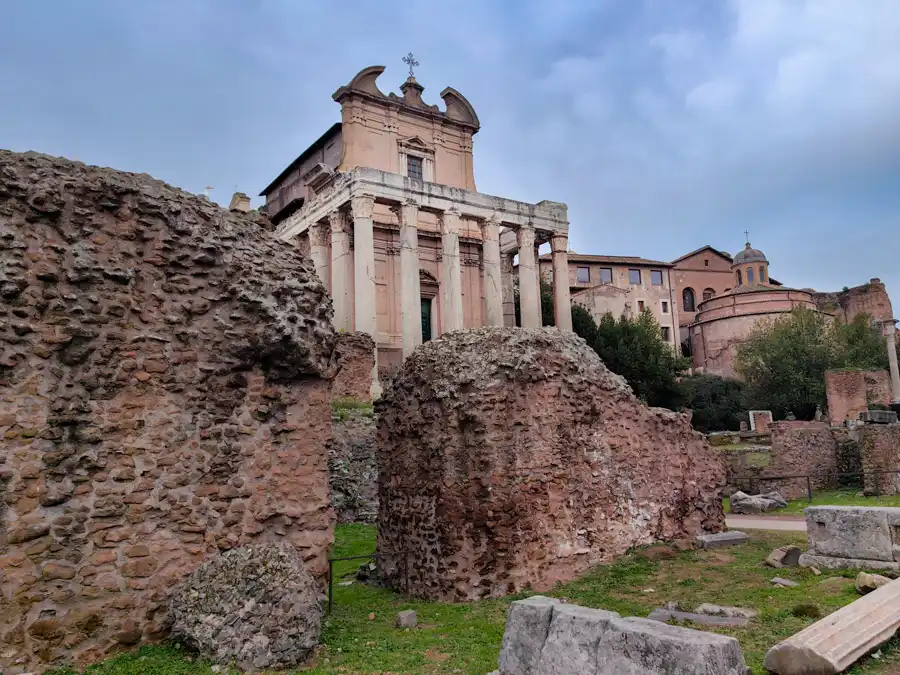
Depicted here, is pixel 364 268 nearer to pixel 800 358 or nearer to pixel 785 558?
pixel 785 558

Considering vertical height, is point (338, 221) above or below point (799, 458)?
above

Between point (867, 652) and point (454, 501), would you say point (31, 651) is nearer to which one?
point (454, 501)

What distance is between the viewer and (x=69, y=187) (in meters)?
6.23

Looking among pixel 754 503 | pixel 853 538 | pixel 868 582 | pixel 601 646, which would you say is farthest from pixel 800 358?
pixel 601 646

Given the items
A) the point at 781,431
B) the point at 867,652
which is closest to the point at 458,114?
the point at 781,431

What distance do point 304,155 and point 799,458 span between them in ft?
90.4

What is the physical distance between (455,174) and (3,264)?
Result: 3124 centimetres

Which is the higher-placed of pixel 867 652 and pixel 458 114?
pixel 458 114

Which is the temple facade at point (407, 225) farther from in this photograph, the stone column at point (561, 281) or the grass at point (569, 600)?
the grass at point (569, 600)

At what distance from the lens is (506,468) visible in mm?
8883

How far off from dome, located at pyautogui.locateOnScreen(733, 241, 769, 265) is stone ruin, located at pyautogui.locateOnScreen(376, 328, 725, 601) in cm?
5032

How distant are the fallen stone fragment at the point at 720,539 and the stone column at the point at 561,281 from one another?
21.3m

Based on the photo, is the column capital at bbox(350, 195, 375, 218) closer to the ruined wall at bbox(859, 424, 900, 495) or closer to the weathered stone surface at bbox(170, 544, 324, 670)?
the ruined wall at bbox(859, 424, 900, 495)

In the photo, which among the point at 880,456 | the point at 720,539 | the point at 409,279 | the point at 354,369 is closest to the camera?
the point at 720,539
